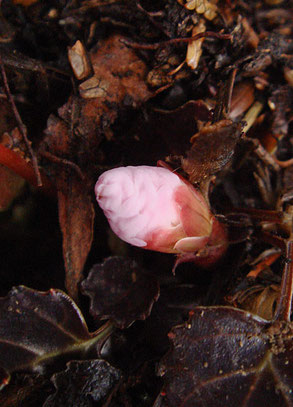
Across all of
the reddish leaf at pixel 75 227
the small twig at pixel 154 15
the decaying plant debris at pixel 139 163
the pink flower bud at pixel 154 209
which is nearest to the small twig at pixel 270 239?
the decaying plant debris at pixel 139 163

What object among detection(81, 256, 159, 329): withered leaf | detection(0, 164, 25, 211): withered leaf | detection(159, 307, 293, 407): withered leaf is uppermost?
detection(0, 164, 25, 211): withered leaf

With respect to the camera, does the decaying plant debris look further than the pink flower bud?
Yes

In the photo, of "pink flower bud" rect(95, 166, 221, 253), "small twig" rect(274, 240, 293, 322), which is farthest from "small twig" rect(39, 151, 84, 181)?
"small twig" rect(274, 240, 293, 322)

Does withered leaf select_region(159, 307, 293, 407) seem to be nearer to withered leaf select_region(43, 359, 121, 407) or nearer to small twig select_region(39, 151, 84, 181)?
withered leaf select_region(43, 359, 121, 407)

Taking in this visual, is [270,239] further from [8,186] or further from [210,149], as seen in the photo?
[8,186]

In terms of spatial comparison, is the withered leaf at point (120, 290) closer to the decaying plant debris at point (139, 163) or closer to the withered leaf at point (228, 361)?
the decaying plant debris at point (139, 163)

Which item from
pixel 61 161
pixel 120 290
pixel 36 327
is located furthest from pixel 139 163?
pixel 36 327

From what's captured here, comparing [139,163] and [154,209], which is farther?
[139,163]

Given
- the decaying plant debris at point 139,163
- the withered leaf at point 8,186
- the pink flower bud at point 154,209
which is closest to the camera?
the pink flower bud at point 154,209
